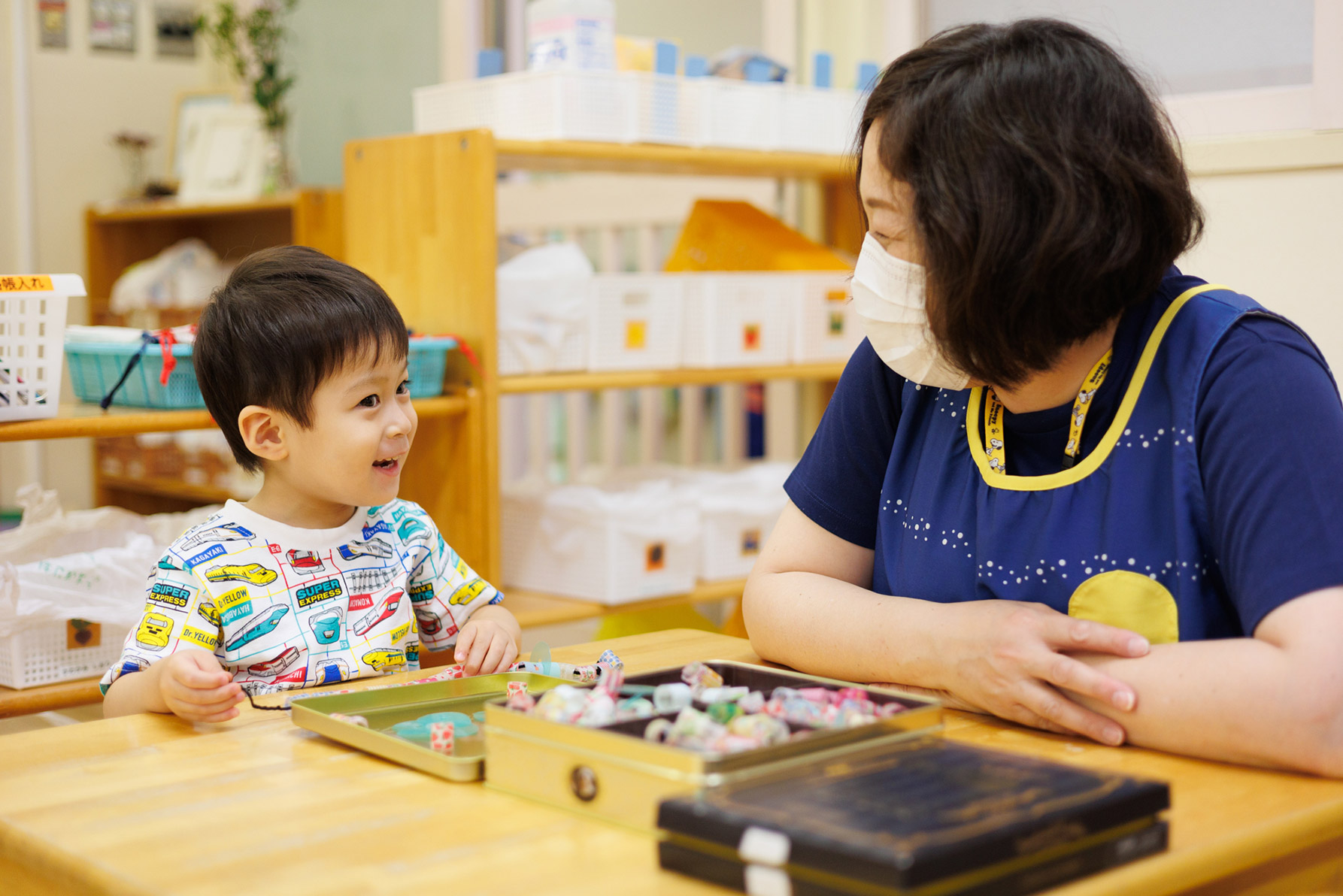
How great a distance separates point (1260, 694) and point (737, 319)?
2049 millimetres

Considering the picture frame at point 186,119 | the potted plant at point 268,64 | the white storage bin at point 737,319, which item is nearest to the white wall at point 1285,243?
the white storage bin at point 737,319

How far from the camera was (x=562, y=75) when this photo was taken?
8.20 feet

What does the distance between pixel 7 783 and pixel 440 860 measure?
370 mm

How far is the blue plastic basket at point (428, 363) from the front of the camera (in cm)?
231

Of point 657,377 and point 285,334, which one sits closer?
point 285,334

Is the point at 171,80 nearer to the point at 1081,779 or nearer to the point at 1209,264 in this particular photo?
the point at 1209,264

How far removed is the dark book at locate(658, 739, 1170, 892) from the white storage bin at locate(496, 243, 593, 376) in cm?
187

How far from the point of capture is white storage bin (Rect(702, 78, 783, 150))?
275 cm

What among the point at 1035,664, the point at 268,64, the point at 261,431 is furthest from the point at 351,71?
the point at 1035,664

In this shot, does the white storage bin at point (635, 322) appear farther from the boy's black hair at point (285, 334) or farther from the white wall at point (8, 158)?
the white wall at point (8, 158)

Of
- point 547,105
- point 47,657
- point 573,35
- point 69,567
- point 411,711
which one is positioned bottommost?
point 47,657

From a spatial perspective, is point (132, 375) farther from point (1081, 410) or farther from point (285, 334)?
point (1081, 410)

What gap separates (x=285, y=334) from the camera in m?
1.38

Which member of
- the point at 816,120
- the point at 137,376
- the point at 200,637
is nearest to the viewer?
the point at 200,637
